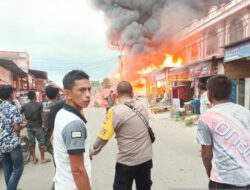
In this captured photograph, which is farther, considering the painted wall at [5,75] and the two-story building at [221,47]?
the painted wall at [5,75]

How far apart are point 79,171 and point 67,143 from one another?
0.20 m

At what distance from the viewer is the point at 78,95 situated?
2.29 meters

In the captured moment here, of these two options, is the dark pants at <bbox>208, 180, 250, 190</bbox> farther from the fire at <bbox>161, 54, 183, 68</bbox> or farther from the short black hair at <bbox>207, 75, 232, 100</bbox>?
the fire at <bbox>161, 54, 183, 68</bbox>

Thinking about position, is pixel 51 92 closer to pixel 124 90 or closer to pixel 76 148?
pixel 124 90

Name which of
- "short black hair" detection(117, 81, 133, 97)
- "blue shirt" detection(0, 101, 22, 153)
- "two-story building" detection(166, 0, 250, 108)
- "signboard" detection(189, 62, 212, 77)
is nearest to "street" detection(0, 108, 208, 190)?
"blue shirt" detection(0, 101, 22, 153)

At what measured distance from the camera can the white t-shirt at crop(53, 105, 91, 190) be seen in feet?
6.81

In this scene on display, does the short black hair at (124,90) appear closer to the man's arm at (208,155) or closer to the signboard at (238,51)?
the man's arm at (208,155)

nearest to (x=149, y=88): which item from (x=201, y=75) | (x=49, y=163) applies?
(x=201, y=75)

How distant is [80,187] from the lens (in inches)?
83.4

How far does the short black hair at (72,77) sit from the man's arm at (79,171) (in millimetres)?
521

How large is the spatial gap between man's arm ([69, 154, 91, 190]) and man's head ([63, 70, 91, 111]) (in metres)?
0.37

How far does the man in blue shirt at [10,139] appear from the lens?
→ 4215mm

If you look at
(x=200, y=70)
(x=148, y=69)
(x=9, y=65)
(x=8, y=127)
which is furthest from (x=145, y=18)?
(x=8, y=127)

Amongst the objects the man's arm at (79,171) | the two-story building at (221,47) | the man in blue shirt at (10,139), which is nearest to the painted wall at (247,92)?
the two-story building at (221,47)
